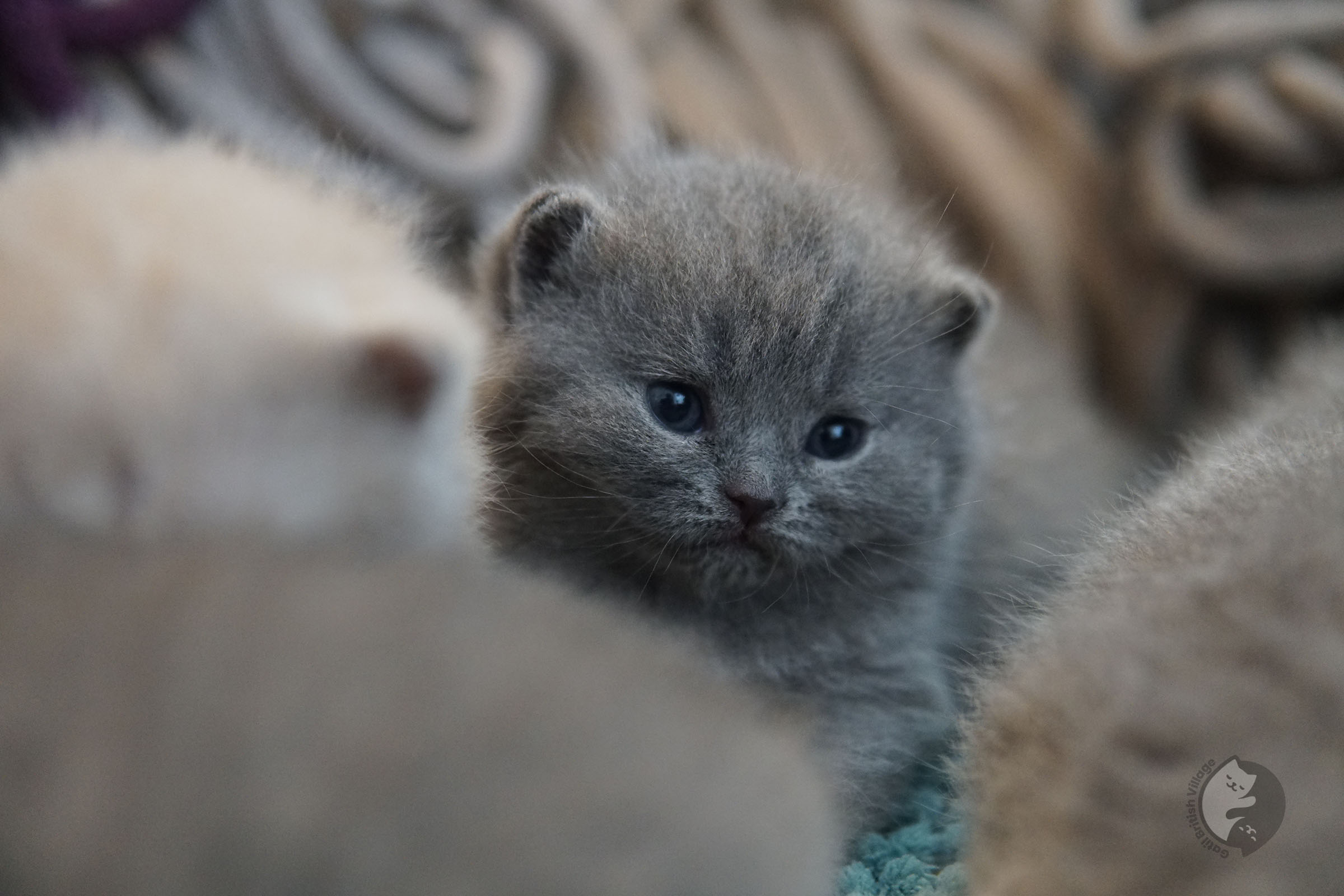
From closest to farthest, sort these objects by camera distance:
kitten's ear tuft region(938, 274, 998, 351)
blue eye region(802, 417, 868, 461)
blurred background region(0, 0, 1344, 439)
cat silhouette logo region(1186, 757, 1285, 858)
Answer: cat silhouette logo region(1186, 757, 1285, 858) → blue eye region(802, 417, 868, 461) → kitten's ear tuft region(938, 274, 998, 351) → blurred background region(0, 0, 1344, 439)

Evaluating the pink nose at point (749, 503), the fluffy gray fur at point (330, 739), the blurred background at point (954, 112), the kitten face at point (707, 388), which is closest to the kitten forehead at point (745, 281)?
the kitten face at point (707, 388)

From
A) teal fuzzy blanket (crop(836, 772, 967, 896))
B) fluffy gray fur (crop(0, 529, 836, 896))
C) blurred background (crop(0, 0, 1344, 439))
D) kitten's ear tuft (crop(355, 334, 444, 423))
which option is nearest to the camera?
fluffy gray fur (crop(0, 529, 836, 896))

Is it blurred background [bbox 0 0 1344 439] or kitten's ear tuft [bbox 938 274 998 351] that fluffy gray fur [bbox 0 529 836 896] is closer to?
kitten's ear tuft [bbox 938 274 998 351]

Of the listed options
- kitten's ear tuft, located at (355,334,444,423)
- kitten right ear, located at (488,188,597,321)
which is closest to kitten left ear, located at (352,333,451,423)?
kitten's ear tuft, located at (355,334,444,423)

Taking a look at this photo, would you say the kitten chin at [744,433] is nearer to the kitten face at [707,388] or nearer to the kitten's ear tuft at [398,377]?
the kitten face at [707,388]

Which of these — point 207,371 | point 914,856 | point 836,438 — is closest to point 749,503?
point 836,438

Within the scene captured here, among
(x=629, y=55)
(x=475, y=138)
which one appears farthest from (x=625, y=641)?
(x=629, y=55)
